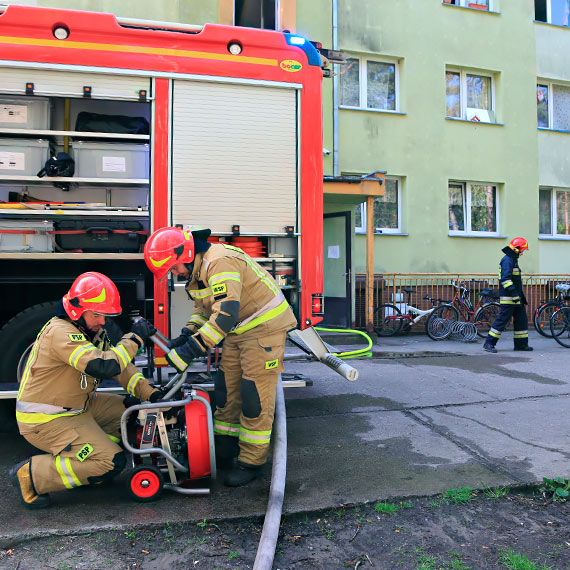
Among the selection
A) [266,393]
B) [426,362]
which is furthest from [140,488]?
[426,362]

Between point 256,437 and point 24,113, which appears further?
point 24,113

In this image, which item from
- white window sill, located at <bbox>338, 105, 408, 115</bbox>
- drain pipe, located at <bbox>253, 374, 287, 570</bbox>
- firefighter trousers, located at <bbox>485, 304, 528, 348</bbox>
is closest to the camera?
drain pipe, located at <bbox>253, 374, 287, 570</bbox>

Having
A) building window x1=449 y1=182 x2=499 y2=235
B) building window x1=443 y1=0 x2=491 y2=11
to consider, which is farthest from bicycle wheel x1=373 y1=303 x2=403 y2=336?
building window x1=443 y1=0 x2=491 y2=11

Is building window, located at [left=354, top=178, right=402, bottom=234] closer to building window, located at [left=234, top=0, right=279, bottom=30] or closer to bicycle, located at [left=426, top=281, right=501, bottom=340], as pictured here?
bicycle, located at [left=426, top=281, right=501, bottom=340]

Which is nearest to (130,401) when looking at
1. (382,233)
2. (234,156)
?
(234,156)

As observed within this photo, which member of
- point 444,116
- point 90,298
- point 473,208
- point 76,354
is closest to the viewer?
point 76,354

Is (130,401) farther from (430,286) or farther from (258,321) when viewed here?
(430,286)

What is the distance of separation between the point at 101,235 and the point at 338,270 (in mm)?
6939

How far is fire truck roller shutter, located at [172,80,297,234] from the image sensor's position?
171 inches

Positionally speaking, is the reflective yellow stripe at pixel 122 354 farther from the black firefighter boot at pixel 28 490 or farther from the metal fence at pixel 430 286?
the metal fence at pixel 430 286

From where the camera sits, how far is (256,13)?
11.7 m

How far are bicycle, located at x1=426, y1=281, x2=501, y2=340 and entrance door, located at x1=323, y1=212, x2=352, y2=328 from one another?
5.45ft

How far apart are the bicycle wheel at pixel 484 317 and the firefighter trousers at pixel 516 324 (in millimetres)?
1532

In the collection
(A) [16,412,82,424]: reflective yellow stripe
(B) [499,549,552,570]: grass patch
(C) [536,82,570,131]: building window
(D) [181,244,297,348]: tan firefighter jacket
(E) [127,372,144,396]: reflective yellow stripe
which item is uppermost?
(C) [536,82,570,131]: building window
